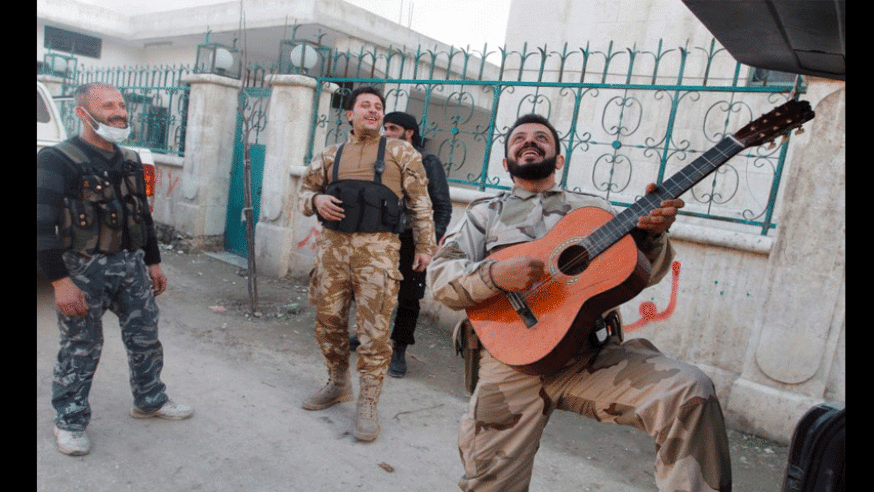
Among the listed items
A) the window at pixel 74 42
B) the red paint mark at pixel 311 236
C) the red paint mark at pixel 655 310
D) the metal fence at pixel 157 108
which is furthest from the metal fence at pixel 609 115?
the window at pixel 74 42

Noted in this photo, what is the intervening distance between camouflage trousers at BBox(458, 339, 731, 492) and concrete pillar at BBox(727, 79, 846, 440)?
201 cm

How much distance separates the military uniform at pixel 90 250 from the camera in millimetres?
2754

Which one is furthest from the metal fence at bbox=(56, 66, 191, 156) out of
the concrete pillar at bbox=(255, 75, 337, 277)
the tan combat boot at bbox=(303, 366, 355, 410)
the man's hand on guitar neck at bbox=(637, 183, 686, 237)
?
the man's hand on guitar neck at bbox=(637, 183, 686, 237)

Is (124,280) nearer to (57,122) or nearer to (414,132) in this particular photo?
A: (414,132)

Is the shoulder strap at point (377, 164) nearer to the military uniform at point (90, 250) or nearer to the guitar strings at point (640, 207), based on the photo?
the military uniform at point (90, 250)

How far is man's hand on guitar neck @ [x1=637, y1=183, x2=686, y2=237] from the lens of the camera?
200 centimetres

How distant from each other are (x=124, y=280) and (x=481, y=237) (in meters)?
1.85

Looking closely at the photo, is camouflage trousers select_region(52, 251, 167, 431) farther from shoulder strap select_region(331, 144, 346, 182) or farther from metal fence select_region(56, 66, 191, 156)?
metal fence select_region(56, 66, 191, 156)

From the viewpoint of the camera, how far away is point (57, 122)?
553cm

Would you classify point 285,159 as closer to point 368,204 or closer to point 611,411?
point 368,204

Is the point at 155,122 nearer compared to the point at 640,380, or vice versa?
the point at 640,380

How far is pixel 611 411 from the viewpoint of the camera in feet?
6.82
